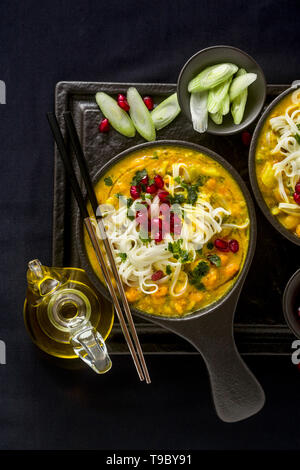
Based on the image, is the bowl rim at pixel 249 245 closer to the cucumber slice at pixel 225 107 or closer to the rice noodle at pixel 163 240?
the rice noodle at pixel 163 240

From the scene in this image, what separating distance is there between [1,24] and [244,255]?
7.28 ft

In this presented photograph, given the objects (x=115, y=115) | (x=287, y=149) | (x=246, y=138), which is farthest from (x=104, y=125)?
(x=287, y=149)

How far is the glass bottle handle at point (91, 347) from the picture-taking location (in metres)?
3.04

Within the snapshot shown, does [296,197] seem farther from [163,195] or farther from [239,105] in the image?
[163,195]

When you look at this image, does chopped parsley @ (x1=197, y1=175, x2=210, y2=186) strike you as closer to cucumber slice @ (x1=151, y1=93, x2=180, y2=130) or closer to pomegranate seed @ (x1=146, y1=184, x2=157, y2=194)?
pomegranate seed @ (x1=146, y1=184, x2=157, y2=194)

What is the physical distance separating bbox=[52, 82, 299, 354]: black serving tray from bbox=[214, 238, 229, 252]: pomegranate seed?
0.40m

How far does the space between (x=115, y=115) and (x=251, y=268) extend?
51.4 inches

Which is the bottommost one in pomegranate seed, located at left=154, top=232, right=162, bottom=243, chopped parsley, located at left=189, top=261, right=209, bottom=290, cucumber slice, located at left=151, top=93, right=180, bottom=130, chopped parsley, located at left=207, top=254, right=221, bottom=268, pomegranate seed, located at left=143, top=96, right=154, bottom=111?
chopped parsley, located at left=189, top=261, right=209, bottom=290

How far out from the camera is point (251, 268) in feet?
11.2

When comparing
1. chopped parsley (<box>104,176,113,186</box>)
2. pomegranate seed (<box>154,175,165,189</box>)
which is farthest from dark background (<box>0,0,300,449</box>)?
pomegranate seed (<box>154,175,165,189</box>)

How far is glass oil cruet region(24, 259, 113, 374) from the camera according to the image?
10.3 ft

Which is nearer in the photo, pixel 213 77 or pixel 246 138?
pixel 213 77

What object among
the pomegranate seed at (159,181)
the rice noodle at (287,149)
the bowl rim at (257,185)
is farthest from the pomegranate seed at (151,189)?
the rice noodle at (287,149)

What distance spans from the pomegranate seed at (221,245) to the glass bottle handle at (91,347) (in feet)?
2.87
